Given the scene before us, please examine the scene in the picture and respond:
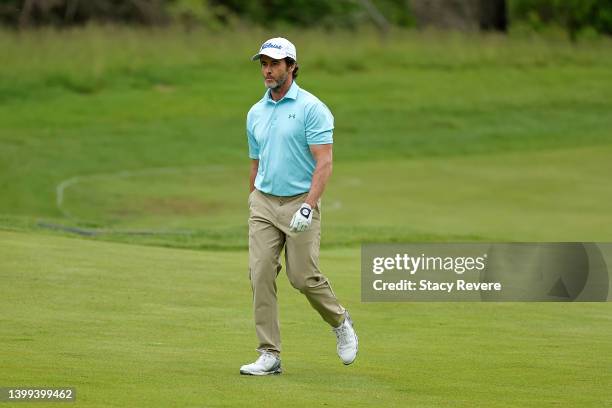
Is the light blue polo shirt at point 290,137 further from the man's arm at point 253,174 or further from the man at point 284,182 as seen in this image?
the man's arm at point 253,174

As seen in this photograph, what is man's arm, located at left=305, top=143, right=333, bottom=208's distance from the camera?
7.82m

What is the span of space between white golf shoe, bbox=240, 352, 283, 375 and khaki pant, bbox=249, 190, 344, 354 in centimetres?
8

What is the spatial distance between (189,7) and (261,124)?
42.6 m

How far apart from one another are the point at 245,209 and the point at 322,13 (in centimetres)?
3487

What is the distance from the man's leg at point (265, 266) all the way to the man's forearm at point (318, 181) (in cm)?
31

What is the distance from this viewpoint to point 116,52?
3294 centimetres

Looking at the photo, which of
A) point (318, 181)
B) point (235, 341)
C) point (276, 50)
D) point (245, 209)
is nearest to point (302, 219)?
point (318, 181)

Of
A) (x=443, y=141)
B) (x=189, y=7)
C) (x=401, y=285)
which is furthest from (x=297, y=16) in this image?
(x=401, y=285)

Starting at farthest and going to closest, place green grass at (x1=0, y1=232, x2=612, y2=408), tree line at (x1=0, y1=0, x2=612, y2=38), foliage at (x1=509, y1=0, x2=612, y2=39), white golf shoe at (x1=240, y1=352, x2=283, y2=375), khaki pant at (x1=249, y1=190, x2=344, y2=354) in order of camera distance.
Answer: foliage at (x1=509, y1=0, x2=612, y2=39) < tree line at (x1=0, y1=0, x2=612, y2=38) < khaki pant at (x1=249, y1=190, x2=344, y2=354) < white golf shoe at (x1=240, y1=352, x2=283, y2=375) < green grass at (x1=0, y1=232, x2=612, y2=408)

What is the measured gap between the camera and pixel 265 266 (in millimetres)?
7961

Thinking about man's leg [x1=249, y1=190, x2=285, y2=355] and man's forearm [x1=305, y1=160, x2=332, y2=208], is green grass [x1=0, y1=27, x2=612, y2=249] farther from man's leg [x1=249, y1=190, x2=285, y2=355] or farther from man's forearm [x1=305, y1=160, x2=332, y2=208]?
man's forearm [x1=305, y1=160, x2=332, y2=208]

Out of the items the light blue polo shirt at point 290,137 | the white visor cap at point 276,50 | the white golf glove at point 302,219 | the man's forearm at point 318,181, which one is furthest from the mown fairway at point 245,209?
the white visor cap at point 276,50

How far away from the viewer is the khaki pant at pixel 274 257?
26.1 ft

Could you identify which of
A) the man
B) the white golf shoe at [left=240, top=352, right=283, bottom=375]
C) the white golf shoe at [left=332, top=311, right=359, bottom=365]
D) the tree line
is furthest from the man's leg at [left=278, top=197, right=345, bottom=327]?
the tree line
